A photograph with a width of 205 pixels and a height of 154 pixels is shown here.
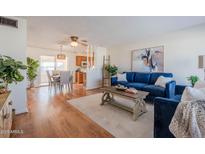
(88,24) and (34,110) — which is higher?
(88,24)

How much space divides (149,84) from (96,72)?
2864 millimetres

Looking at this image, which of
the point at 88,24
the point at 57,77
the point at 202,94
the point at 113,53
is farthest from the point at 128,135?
the point at 113,53

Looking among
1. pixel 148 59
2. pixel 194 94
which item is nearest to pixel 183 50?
pixel 148 59

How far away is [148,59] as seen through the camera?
446cm

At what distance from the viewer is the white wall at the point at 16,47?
2.35 meters

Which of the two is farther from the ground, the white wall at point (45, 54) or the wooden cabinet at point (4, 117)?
the white wall at point (45, 54)

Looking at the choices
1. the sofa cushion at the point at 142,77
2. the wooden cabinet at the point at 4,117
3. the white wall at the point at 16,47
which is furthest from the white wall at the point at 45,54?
the wooden cabinet at the point at 4,117

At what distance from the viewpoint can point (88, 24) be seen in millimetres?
3002

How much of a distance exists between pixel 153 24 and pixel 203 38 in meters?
1.58

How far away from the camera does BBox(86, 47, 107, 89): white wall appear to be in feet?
18.7

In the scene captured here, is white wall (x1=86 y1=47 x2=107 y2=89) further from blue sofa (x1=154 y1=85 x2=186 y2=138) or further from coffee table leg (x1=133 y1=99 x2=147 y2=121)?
blue sofa (x1=154 y1=85 x2=186 y2=138)

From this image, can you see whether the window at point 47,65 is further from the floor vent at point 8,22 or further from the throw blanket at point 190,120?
the throw blanket at point 190,120

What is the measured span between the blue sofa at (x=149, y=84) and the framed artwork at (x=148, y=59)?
0.35 m
